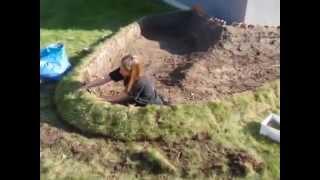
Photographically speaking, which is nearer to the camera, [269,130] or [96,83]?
[269,130]

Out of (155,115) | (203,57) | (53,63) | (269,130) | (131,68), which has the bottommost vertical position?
(269,130)

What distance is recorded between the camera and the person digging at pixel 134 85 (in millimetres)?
7070

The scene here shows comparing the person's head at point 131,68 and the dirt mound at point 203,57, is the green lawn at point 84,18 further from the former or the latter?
the person's head at point 131,68

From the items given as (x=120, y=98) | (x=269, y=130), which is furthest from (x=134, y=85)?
(x=269, y=130)

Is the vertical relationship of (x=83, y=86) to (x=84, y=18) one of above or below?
below

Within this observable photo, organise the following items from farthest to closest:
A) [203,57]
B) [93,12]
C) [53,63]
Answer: [93,12] < [203,57] < [53,63]

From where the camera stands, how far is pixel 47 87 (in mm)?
8531

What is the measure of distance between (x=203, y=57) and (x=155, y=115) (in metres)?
2.30

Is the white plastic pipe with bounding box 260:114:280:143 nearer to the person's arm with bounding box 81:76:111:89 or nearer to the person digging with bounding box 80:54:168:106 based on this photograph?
the person digging with bounding box 80:54:168:106

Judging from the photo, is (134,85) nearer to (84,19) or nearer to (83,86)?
(83,86)

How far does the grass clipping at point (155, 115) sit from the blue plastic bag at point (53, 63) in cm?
90

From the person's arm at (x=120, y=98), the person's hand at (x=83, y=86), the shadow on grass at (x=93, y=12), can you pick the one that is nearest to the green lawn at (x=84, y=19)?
the shadow on grass at (x=93, y=12)

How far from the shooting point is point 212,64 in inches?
347

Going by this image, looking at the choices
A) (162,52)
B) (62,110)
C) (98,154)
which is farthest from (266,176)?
(162,52)
